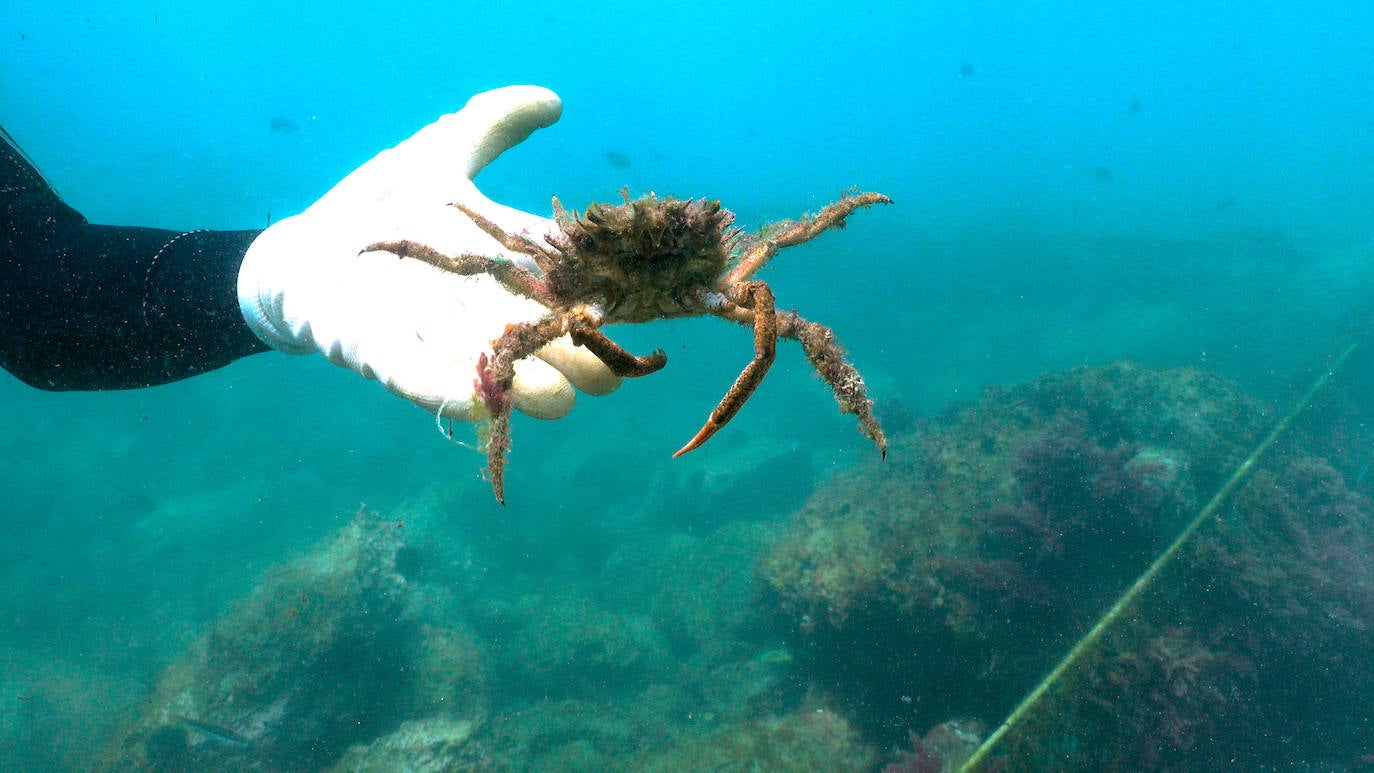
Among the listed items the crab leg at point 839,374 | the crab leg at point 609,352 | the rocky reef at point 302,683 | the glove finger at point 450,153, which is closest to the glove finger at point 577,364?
the crab leg at point 609,352

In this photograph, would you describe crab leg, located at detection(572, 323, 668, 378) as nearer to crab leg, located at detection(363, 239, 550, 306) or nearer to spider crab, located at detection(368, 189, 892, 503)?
spider crab, located at detection(368, 189, 892, 503)

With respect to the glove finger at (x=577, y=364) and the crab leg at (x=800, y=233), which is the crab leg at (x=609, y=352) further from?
the crab leg at (x=800, y=233)

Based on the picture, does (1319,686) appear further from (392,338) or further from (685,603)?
(392,338)

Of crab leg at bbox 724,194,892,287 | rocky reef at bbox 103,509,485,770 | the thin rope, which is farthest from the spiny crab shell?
rocky reef at bbox 103,509,485,770

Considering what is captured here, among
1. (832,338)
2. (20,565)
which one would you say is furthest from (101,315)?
(20,565)

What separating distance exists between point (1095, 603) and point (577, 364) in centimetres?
906

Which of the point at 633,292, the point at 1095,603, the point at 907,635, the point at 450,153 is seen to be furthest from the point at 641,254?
the point at 1095,603

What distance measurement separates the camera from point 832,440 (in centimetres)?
2088

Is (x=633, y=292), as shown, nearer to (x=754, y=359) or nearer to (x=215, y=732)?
(x=754, y=359)

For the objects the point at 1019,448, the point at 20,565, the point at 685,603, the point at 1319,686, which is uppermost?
the point at 1019,448

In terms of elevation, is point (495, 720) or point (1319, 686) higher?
point (1319, 686)

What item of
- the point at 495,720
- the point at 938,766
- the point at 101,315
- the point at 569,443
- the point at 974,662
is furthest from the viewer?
the point at 569,443

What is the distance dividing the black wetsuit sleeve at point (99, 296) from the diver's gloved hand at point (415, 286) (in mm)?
212

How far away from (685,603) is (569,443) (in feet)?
33.3
